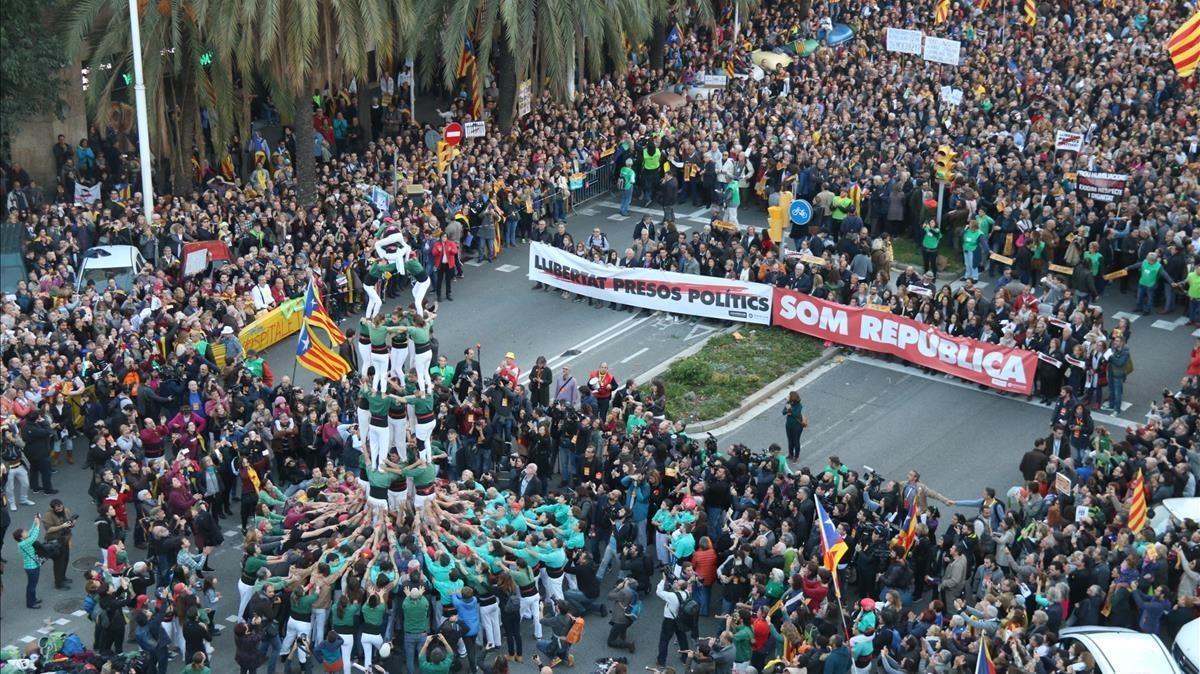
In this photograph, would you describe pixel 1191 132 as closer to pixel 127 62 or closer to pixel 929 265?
pixel 929 265

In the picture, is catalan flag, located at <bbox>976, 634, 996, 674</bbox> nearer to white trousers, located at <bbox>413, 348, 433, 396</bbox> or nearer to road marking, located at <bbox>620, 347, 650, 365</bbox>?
white trousers, located at <bbox>413, 348, 433, 396</bbox>

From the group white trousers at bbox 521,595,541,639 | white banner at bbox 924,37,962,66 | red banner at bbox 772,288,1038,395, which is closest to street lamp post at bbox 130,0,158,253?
red banner at bbox 772,288,1038,395

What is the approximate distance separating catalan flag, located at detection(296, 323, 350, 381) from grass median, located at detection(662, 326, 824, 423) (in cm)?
655

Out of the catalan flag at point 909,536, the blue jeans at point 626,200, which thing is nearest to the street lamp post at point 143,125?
the blue jeans at point 626,200

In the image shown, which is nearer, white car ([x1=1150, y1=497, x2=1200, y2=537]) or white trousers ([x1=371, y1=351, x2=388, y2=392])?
white trousers ([x1=371, y1=351, x2=388, y2=392])

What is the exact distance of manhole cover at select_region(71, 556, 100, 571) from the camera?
1206 inches

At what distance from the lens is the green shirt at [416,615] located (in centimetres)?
2752

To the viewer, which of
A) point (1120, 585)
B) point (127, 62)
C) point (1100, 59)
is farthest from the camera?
point (1100, 59)

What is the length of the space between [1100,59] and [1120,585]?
86.3ft

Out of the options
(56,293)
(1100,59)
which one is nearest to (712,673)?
(56,293)

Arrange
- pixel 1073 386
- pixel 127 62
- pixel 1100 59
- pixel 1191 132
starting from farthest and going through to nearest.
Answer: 1. pixel 1100 59
2. pixel 1191 132
3. pixel 127 62
4. pixel 1073 386

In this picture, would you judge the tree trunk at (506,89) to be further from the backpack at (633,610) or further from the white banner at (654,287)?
the backpack at (633,610)

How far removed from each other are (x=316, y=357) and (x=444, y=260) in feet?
26.0

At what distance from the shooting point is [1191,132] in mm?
45250
